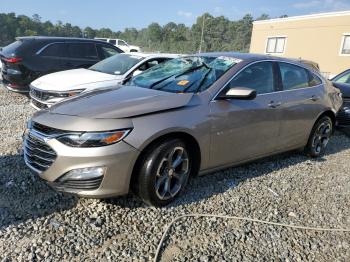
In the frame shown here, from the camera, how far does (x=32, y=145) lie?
342 cm

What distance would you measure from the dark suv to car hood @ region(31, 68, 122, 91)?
164 cm

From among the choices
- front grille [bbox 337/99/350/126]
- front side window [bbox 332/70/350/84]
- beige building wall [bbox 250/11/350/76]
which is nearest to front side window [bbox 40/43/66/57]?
front grille [bbox 337/99/350/126]

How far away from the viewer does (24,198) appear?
361 cm

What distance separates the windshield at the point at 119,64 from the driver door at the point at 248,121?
3402mm

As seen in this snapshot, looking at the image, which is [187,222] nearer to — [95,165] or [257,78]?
[95,165]

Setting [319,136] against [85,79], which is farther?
[85,79]

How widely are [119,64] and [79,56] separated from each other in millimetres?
2136

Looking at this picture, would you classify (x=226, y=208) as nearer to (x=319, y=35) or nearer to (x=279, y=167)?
(x=279, y=167)

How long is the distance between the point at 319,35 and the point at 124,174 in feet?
94.0

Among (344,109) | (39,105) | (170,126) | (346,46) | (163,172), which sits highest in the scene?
(346,46)

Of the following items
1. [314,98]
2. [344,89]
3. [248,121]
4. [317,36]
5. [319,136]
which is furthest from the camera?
[317,36]

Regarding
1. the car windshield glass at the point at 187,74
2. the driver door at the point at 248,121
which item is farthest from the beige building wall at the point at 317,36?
the car windshield glass at the point at 187,74

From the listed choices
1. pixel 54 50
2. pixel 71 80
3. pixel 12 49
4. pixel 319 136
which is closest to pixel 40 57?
pixel 54 50

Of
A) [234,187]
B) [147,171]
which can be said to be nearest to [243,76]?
[234,187]
